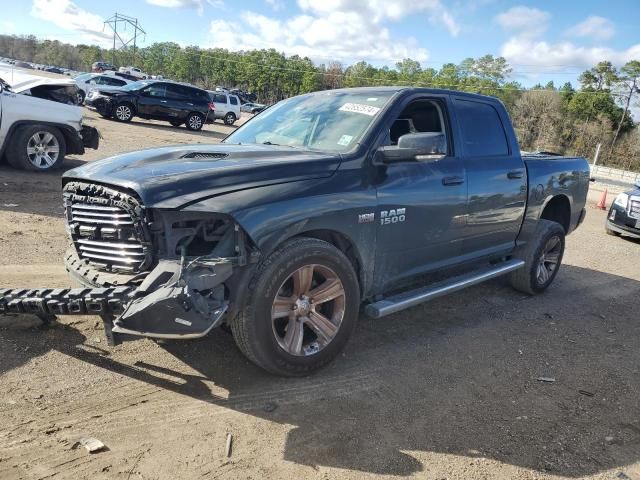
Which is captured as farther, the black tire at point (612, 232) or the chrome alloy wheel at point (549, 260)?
the black tire at point (612, 232)

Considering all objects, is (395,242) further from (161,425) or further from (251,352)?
(161,425)

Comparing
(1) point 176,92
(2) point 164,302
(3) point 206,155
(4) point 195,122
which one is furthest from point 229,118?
(2) point 164,302

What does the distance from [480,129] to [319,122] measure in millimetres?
1736

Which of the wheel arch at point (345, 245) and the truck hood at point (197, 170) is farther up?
the truck hood at point (197, 170)

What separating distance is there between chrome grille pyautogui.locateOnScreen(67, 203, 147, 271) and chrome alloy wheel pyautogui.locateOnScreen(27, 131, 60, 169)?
7287 millimetres

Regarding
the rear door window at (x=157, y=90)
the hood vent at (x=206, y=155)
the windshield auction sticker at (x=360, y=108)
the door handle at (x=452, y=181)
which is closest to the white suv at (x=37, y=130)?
the hood vent at (x=206, y=155)

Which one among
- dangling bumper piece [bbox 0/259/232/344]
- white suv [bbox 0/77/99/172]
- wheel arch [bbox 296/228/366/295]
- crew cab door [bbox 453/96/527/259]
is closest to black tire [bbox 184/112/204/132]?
white suv [bbox 0/77/99/172]

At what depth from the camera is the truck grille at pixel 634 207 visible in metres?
10.4

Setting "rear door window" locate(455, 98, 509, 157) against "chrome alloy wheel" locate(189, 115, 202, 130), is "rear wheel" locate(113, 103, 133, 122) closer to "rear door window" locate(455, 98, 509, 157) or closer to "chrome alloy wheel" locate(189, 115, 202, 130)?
"chrome alloy wheel" locate(189, 115, 202, 130)

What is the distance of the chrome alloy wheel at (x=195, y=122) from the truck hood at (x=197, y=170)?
20575 millimetres

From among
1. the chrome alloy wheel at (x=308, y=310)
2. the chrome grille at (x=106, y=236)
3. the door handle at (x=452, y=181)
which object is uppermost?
the door handle at (x=452, y=181)

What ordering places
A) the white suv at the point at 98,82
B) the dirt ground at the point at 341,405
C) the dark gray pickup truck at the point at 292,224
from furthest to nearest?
the white suv at the point at 98,82 < the dark gray pickup truck at the point at 292,224 < the dirt ground at the point at 341,405

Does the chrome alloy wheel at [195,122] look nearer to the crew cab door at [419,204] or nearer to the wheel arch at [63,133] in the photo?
the wheel arch at [63,133]

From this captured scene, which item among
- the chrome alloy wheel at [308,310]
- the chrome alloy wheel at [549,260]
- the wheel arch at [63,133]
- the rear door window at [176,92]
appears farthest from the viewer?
the rear door window at [176,92]
